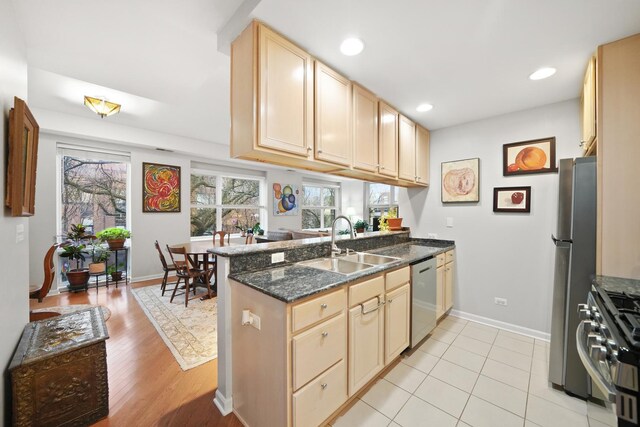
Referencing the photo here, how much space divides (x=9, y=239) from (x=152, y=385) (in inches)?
53.0

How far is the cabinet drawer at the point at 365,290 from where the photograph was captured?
63.9 inches

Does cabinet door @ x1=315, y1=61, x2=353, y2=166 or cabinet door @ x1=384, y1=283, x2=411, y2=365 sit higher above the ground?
cabinet door @ x1=315, y1=61, x2=353, y2=166

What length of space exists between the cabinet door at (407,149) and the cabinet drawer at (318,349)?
1947 mm

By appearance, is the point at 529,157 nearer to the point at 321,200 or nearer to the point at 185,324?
the point at 185,324

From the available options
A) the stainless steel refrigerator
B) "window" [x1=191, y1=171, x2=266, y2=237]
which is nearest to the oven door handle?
the stainless steel refrigerator

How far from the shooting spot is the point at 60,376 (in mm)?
1438

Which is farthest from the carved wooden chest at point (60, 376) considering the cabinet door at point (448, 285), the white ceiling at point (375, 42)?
the cabinet door at point (448, 285)

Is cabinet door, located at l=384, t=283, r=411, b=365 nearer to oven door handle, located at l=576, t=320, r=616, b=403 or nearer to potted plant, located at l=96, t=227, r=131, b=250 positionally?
oven door handle, located at l=576, t=320, r=616, b=403

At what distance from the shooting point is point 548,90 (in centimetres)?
233

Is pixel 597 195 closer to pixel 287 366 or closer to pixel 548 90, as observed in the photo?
pixel 548 90

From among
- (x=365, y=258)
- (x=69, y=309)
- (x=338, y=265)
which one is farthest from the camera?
(x=69, y=309)

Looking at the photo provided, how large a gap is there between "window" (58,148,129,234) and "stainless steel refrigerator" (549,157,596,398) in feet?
19.6

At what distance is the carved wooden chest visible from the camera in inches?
52.9

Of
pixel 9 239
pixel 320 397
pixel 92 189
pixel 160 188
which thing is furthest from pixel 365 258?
pixel 92 189
